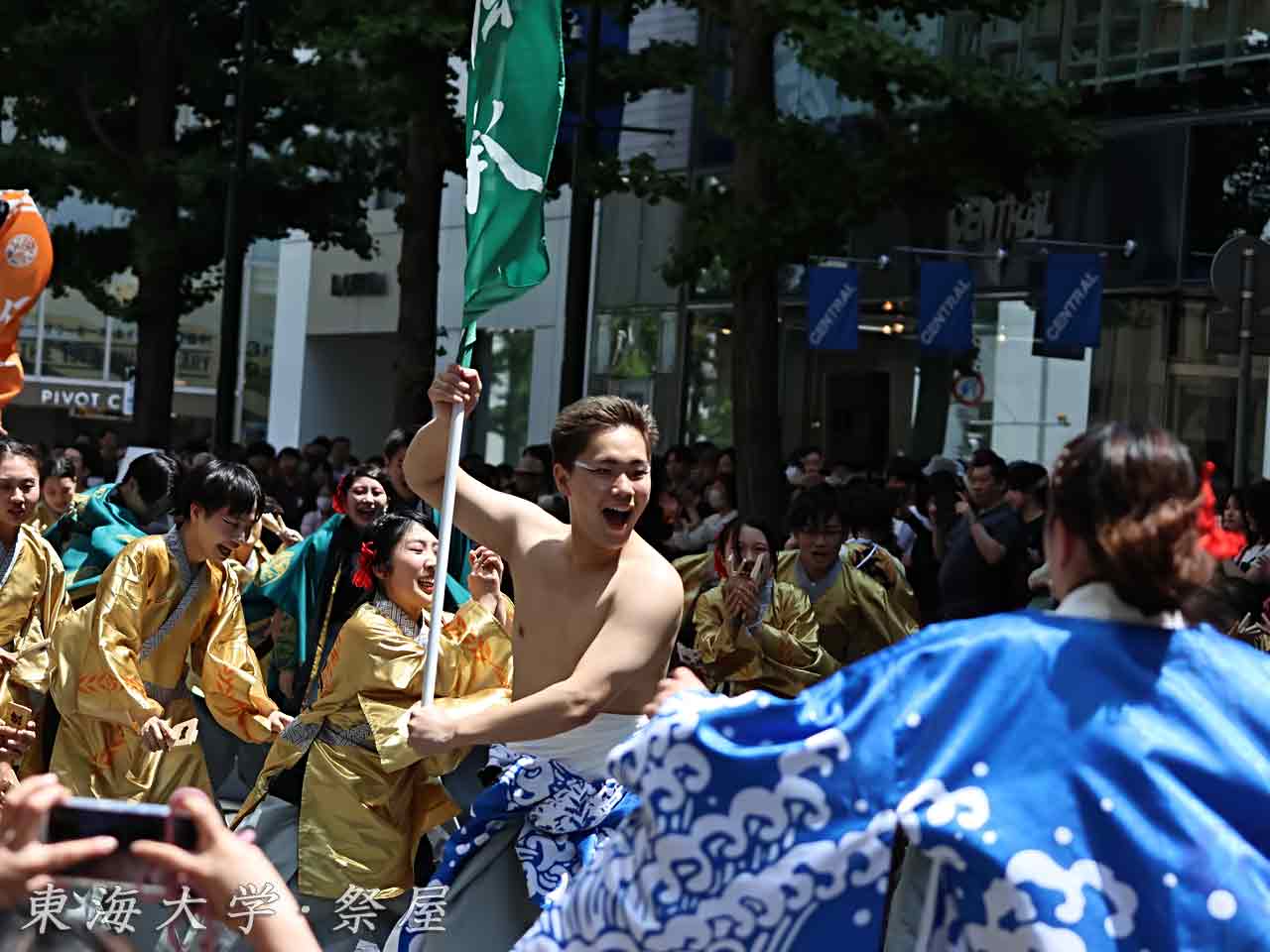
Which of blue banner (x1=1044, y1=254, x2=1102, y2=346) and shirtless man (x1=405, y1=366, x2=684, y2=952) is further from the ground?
blue banner (x1=1044, y1=254, x2=1102, y2=346)

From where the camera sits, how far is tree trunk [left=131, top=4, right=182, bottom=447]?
74.6 feet

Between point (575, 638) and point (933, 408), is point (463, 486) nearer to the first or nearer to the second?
point (575, 638)

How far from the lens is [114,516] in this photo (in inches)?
366

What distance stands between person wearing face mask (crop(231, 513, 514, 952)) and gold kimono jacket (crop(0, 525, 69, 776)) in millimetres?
1156

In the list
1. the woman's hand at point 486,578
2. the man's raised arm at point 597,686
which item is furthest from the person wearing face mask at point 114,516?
the man's raised arm at point 597,686

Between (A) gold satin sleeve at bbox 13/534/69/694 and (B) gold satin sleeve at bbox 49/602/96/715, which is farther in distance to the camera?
(A) gold satin sleeve at bbox 13/534/69/694

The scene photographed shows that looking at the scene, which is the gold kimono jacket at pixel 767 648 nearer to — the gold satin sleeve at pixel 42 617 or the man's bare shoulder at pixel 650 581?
the gold satin sleeve at pixel 42 617

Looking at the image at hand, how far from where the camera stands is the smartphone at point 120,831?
1995mm

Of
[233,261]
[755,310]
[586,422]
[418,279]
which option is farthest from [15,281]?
[233,261]

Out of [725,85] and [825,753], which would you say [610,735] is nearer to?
[825,753]

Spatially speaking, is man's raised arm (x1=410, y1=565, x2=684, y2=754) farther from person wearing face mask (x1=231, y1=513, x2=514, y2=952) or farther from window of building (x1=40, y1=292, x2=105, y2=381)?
window of building (x1=40, y1=292, x2=105, y2=381)

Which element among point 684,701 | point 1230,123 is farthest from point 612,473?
point 1230,123

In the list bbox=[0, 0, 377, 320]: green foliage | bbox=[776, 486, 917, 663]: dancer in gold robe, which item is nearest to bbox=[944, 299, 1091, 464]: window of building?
bbox=[0, 0, 377, 320]: green foliage

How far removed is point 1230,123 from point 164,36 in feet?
41.0
